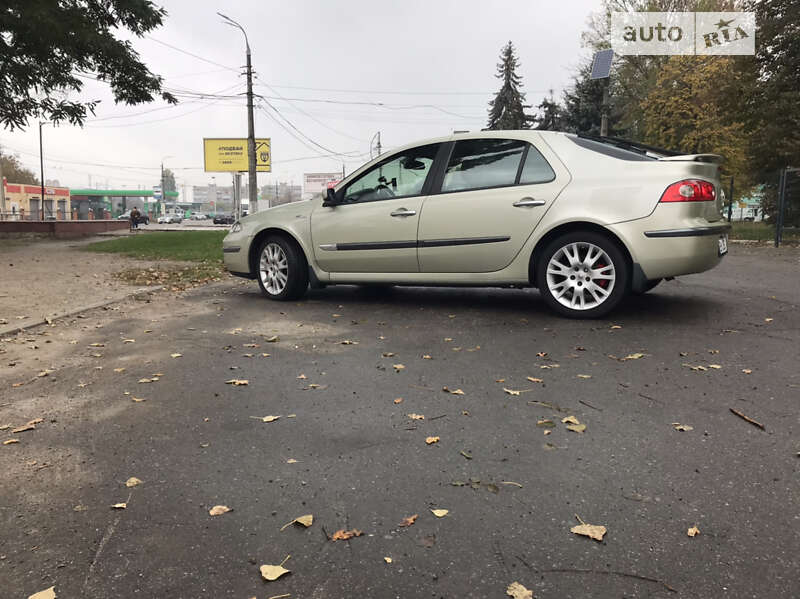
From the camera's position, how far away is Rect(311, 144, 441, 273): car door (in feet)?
21.5

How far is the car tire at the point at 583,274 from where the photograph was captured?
→ 564 cm

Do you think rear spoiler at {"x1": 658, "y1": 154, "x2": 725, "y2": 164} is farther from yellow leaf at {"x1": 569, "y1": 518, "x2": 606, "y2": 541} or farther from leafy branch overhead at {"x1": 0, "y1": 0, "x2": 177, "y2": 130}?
leafy branch overhead at {"x1": 0, "y1": 0, "x2": 177, "y2": 130}

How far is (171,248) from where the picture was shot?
17641mm

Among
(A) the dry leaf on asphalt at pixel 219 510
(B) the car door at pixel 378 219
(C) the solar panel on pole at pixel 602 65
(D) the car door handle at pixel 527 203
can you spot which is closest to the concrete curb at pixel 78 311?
(B) the car door at pixel 378 219

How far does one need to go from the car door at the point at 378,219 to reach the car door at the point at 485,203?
184 mm

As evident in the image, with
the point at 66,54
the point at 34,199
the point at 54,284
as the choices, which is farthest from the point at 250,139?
the point at 34,199

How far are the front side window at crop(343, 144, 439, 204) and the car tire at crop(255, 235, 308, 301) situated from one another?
93 centimetres

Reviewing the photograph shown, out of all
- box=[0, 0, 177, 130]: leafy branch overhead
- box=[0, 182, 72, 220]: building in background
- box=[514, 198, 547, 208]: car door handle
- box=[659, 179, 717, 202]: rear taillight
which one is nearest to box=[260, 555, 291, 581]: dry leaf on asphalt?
box=[514, 198, 547, 208]: car door handle

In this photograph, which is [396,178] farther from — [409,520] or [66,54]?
[66,54]

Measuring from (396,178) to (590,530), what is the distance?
5012 mm

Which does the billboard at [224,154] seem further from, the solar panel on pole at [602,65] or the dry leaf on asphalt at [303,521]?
the dry leaf on asphalt at [303,521]

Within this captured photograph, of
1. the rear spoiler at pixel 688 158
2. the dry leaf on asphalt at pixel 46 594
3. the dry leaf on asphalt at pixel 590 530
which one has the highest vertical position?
the rear spoiler at pixel 688 158

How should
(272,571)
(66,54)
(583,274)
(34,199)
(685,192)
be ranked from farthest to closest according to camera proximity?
(34,199) < (66,54) < (583,274) < (685,192) < (272,571)

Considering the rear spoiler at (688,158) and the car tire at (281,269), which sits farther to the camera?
the car tire at (281,269)
